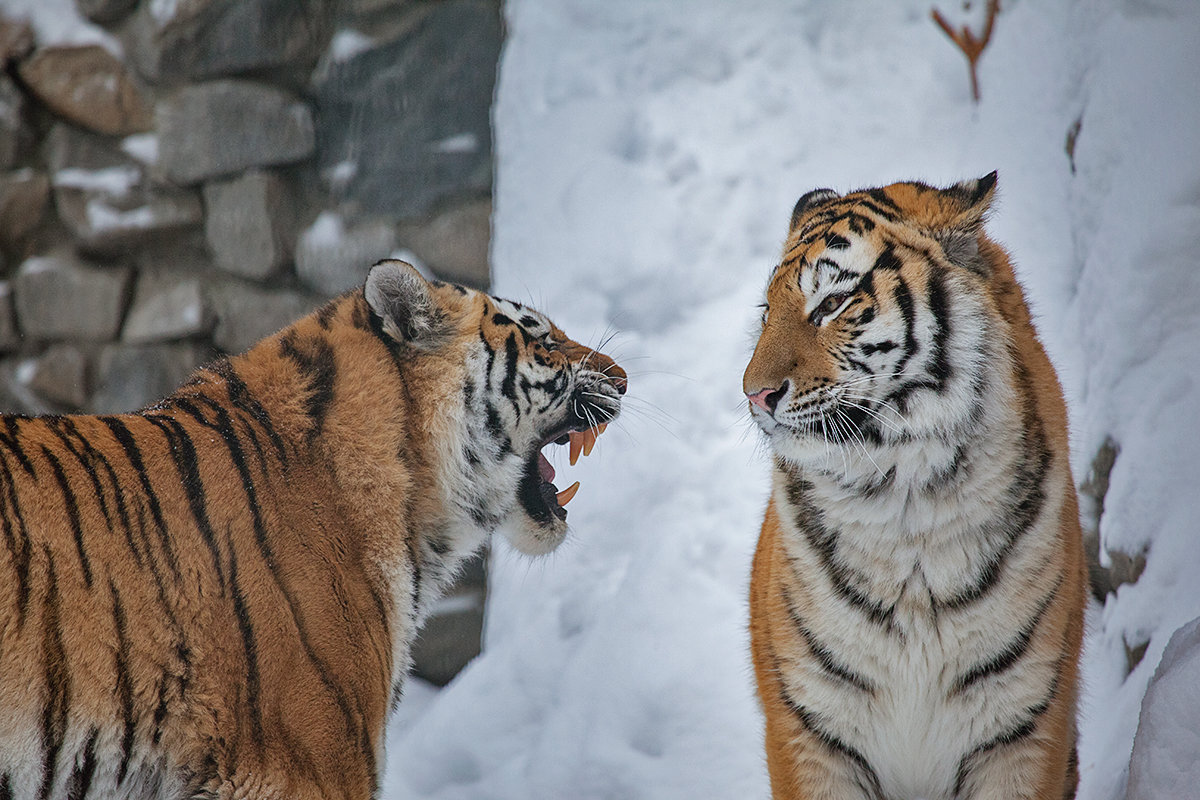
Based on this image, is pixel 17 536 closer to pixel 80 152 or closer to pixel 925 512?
pixel 925 512

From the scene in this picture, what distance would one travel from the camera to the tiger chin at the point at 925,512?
164 centimetres

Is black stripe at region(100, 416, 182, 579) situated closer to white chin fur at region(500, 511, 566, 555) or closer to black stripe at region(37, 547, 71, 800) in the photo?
black stripe at region(37, 547, 71, 800)

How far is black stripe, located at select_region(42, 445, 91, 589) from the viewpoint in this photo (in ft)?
5.27

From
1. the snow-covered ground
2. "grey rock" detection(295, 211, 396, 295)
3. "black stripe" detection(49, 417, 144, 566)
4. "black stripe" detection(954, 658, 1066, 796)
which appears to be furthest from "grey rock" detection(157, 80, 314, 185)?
"black stripe" detection(954, 658, 1066, 796)

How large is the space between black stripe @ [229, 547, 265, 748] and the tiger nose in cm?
88

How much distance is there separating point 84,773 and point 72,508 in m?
0.39

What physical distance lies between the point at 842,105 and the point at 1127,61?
41.3 inches

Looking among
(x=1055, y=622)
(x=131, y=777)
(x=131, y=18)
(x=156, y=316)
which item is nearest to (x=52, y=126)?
(x=131, y=18)

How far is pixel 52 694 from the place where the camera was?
5.02ft

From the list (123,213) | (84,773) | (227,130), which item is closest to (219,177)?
(227,130)

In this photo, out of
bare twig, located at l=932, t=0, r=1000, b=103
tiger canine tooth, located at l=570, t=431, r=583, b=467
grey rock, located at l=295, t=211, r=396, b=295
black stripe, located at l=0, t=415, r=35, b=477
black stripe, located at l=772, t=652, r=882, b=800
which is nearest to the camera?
black stripe, located at l=0, t=415, r=35, b=477

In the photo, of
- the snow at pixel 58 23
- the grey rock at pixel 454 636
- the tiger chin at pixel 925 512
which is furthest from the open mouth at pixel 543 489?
the snow at pixel 58 23

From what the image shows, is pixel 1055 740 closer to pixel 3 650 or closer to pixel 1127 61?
pixel 3 650

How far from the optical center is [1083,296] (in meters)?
2.71
